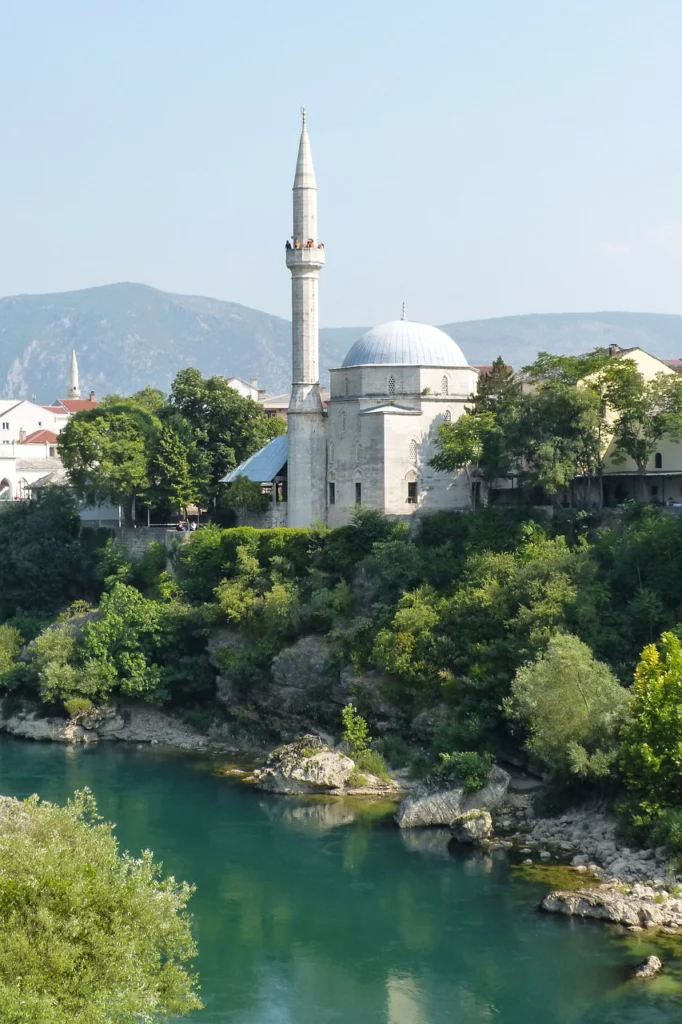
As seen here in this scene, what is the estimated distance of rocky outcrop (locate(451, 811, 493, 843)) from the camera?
3791cm

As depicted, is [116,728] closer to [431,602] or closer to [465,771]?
[431,602]

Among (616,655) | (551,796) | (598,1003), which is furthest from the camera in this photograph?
(616,655)

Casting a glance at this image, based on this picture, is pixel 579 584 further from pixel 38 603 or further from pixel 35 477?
pixel 35 477

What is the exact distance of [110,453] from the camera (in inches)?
2256

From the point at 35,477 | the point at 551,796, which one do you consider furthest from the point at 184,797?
the point at 35,477

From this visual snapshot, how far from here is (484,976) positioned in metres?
30.2

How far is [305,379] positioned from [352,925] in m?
24.0

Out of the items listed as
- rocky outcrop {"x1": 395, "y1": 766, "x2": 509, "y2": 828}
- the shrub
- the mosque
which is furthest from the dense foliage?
rocky outcrop {"x1": 395, "y1": 766, "x2": 509, "y2": 828}

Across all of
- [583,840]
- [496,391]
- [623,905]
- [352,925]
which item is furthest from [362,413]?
[623,905]

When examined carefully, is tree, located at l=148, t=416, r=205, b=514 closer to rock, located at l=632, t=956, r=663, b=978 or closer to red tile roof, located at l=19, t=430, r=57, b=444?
rock, located at l=632, t=956, r=663, b=978

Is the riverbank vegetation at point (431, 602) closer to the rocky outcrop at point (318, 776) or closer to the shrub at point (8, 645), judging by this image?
the shrub at point (8, 645)

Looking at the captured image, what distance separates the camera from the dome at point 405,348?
52375 millimetres

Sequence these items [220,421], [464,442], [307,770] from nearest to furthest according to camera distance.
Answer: [307,770] → [464,442] → [220,421]

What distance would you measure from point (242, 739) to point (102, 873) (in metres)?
24.5
